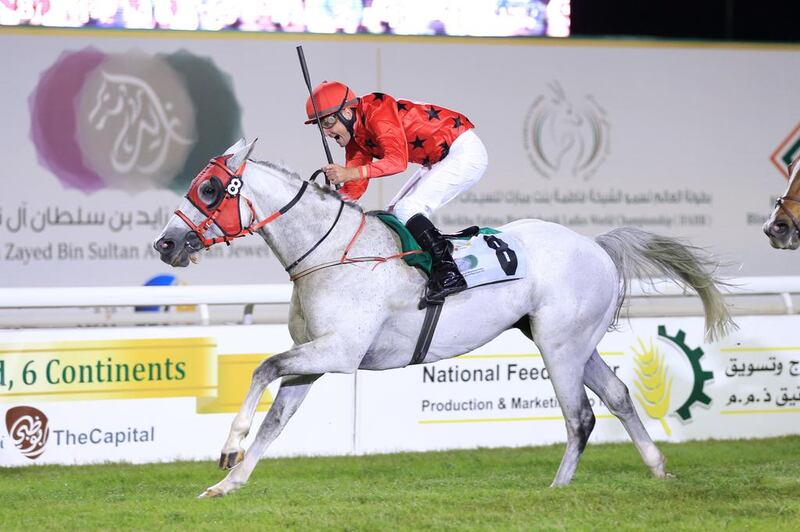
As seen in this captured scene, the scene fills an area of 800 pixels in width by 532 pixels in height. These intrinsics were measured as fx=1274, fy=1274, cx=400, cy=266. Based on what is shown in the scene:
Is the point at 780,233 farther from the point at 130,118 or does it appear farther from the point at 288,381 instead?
the point at 130,118

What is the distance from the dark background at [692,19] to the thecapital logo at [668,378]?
17.4 ft

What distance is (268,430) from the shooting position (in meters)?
5.42

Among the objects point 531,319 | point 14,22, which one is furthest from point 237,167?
point 14,22

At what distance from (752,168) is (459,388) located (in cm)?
638

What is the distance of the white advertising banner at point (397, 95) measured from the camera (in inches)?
442

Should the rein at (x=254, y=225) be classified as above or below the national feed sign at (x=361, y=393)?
above

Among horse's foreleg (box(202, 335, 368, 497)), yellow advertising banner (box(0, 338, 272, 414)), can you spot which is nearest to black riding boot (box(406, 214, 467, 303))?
horse's foreleg (box(202, 335, 368, 497))

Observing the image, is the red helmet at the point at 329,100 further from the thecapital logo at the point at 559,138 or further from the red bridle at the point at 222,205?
the thecapital logo at the point at 559,138

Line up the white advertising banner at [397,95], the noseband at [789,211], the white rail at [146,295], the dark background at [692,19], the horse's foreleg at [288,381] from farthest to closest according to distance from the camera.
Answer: the dark background at [692,19] < the white advertising banner at [397,95] < the white rail at [146,295] < the noseband at [789,211] < the horse's foreleg at [288,381]

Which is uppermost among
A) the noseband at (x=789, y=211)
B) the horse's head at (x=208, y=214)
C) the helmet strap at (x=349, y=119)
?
the helmet strap at (x=349, y=119)

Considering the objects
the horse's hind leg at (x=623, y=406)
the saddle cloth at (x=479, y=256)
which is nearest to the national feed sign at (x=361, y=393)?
the horse's hind leg at (x=623, y=406)

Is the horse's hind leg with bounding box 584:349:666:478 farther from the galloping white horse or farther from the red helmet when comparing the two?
the red helmet

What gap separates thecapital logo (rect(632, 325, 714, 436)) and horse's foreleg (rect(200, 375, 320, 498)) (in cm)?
308

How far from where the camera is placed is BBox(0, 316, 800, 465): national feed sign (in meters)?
7.09
